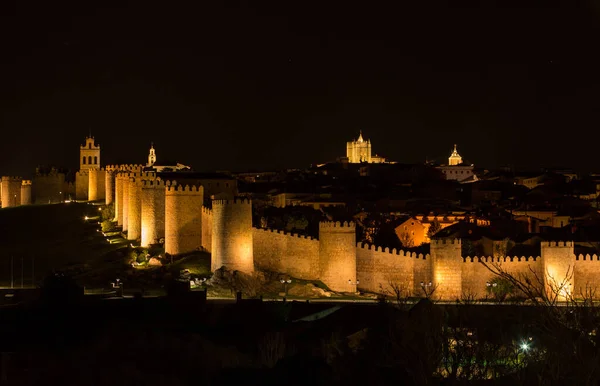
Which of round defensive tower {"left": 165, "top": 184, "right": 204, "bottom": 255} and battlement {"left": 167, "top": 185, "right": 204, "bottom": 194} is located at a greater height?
battlement {"left": 167, "top": 185, "right": 204, "bottom": 194}

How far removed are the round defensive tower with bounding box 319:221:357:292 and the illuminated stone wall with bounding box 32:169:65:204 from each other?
29100 mm

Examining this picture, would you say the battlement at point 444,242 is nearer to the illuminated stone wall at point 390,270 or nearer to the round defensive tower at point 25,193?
the illuminated stone wall at point 390,270

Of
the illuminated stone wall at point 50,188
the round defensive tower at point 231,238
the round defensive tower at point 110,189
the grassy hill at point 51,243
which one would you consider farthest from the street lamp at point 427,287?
the illuminated stone wall at point 50,188

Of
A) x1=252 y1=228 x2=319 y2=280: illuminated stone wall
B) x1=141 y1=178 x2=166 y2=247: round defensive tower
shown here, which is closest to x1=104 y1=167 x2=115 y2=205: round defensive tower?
x1=141 y1=178 x2=166 y2=247: round defensive tower

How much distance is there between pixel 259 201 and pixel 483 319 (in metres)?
38.6

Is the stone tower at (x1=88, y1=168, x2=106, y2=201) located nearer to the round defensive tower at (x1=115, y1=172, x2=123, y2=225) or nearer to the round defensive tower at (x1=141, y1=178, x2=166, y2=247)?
the round defensive tower at (x1=115, y1=172, x2=123, y2=225)

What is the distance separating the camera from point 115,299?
27797mm

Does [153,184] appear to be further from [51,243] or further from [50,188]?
[50,188]

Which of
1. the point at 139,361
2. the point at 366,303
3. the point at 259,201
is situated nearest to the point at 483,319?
the point at 366,303

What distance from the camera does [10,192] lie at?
194ft

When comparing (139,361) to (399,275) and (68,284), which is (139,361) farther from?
(399,275)

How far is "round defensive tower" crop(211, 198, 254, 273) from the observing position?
3391cm

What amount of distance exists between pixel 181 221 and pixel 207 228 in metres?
1.12

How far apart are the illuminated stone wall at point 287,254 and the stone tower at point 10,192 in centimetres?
2863
